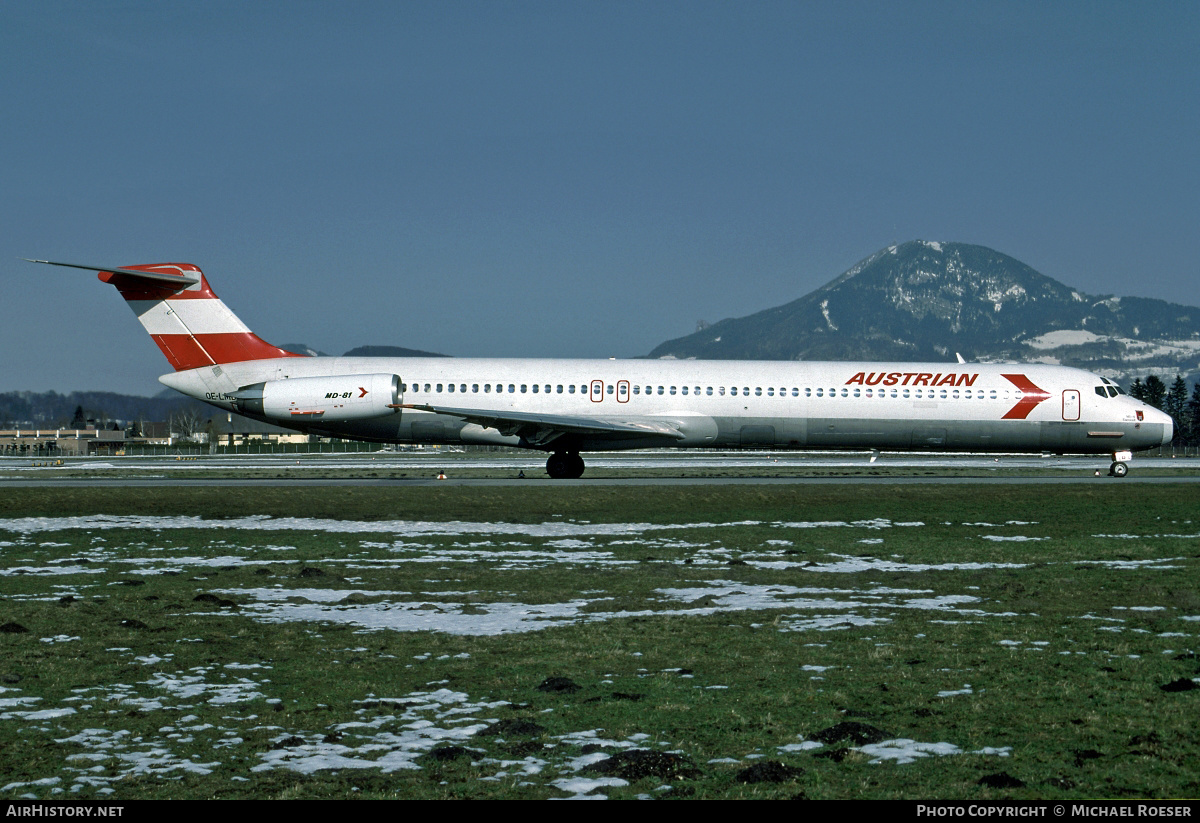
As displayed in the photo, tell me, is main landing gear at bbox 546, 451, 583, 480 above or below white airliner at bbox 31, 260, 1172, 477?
below

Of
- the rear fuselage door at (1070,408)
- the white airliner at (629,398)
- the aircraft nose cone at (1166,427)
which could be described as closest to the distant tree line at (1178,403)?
the aircraft nose cone at (1166,427)

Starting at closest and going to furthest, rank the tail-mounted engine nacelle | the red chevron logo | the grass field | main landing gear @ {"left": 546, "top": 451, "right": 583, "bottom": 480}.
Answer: the grass field < the tail-mounted engine nacelle < the red chevron logo < main landing gear @ {"left": 546, "top": 451, "right": 583, "bottom": 480}

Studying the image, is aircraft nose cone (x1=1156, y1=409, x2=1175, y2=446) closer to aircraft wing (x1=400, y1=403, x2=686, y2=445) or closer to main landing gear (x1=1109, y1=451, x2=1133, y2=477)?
main landing gear (x1=1109, y1=451, x2=1133, y2=477)

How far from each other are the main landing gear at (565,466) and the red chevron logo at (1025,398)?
14314mm

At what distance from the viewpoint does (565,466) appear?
33.3m

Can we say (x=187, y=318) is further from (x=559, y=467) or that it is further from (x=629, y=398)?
(x=629, y=398)

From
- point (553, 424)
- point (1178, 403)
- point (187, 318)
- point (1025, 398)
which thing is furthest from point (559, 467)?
point (1178, 403)

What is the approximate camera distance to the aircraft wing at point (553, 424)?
1199 inches

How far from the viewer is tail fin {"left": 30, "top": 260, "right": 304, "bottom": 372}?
33.3 m

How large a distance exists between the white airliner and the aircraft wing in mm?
78

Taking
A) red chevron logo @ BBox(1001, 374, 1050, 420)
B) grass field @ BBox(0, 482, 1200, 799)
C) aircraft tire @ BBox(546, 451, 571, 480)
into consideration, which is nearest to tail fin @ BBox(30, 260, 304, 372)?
aircraft tire @ BBox(546, 451, 571, 480)

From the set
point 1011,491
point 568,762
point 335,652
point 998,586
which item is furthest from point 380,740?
point 1011,491

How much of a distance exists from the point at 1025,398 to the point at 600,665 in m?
28.8

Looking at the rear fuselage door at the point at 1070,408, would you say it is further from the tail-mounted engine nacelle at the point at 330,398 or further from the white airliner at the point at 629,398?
the tail-mounted engine nacelle at the point at 330,398
